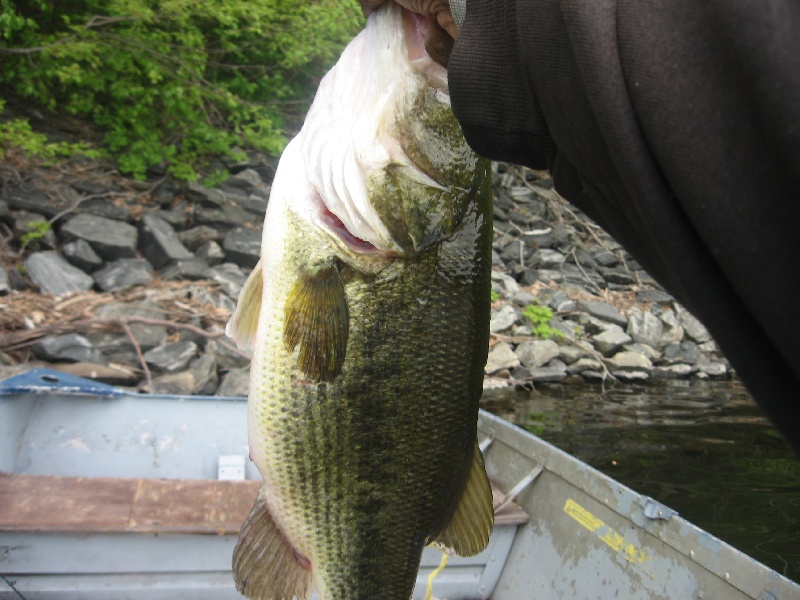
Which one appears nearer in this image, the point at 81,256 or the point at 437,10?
the point at 437,10

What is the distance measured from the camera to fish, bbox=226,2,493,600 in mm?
1696

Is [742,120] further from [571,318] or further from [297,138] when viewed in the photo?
[571,318]

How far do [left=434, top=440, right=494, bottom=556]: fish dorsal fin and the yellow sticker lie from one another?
6.62 ft

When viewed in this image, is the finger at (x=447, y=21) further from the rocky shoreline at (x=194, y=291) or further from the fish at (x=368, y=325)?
the rocky shoreline at (x=194, y=291)

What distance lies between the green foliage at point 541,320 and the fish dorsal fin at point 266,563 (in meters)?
9.56

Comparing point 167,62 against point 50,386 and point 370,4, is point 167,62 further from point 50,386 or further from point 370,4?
point 370,4

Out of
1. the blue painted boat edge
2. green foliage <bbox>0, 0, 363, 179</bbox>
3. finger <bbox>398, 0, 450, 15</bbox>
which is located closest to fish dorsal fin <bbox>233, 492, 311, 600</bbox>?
finger <bbox>398, 0, 450, 15</bbox>

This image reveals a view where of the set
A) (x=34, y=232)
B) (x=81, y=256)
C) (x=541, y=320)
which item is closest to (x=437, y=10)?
(x=81, y=256)

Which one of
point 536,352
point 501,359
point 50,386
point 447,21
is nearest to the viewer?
point 447,21

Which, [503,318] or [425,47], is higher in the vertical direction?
[425,47]

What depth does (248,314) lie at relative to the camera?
187cm

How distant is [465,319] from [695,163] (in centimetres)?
100

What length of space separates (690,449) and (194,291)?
654 centimetres

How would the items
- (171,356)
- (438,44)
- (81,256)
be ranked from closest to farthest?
(438,44)
(171,356)
(81,256)
